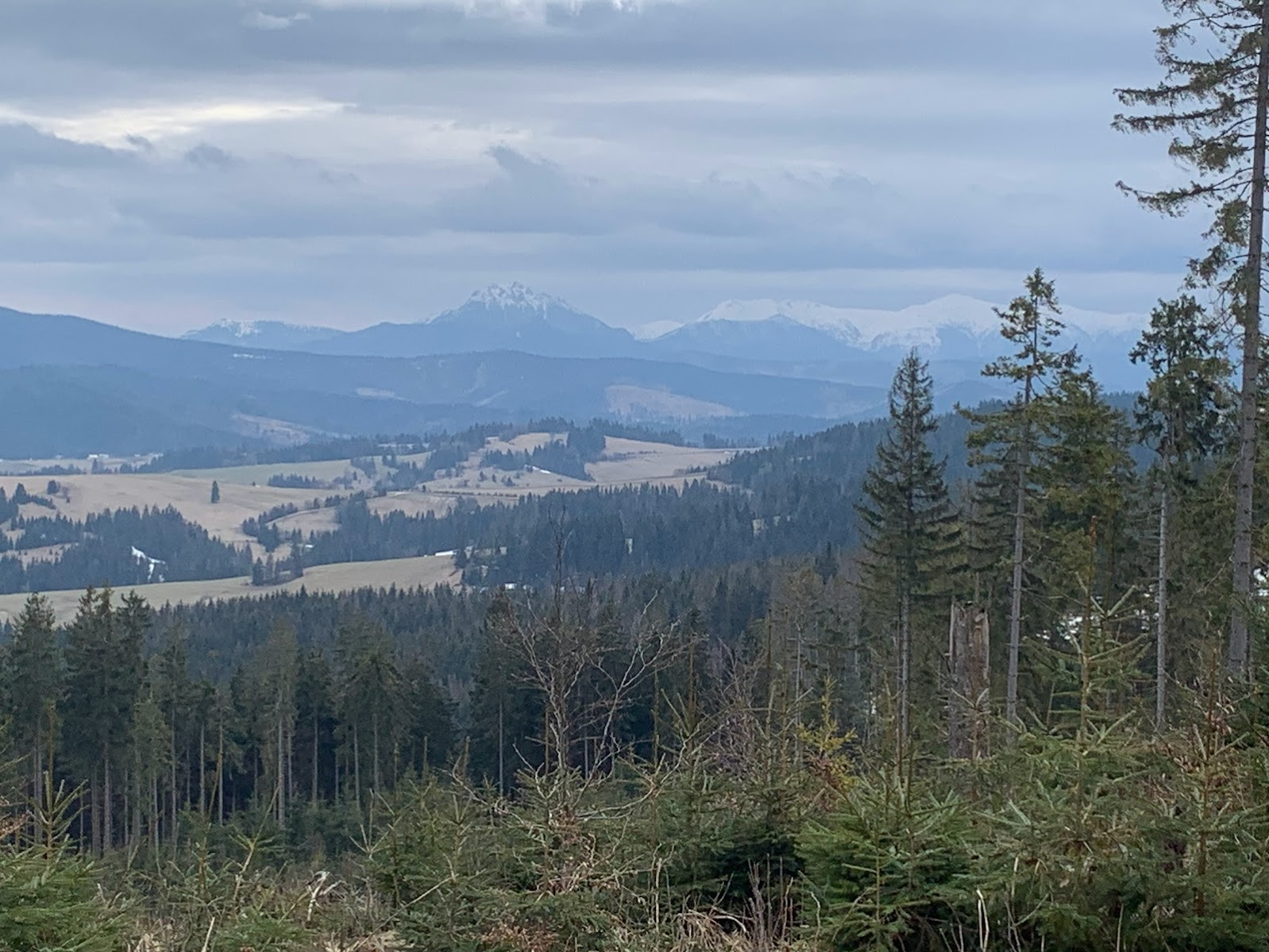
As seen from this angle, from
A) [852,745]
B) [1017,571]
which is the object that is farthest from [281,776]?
[852,745]

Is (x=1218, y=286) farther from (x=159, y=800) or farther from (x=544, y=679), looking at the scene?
(x=159, y=800)

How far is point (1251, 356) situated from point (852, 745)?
1205cm

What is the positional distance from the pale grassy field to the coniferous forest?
94.5m

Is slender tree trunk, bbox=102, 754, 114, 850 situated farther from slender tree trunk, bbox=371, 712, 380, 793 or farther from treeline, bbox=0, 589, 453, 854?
slender tree trunk, bbox=371, 712, 380, 793

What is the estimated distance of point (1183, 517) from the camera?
29.0 meters

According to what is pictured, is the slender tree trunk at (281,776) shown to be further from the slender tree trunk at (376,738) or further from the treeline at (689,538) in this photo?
the treeline at (689,538)

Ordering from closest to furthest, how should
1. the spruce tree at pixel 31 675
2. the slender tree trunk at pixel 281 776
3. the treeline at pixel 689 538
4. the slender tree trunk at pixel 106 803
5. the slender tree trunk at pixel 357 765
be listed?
the slender tree trunk at pixel 106 803, the spruce tree at pixel 31 675, the slender tree trunk at pixel 281 776, the slender tree trunk at pixel 357 765, the treeline at pixel 689 538

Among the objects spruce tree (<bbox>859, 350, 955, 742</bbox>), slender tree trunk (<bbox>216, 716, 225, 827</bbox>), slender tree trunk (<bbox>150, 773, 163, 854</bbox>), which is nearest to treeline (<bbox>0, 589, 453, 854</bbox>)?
slender tree trunk (<bbox>150, 773, 163, 854</bbox>)

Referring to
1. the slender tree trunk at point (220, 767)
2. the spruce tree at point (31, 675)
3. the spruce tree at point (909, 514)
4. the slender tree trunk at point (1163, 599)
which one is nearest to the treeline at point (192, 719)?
the spruce tree at point (31, 675)

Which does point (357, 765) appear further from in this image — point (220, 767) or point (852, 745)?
point (220, 767)

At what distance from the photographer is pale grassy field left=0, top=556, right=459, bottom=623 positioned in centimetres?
14762

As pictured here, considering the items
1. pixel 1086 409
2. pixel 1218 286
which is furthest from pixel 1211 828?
pixel 1086 409

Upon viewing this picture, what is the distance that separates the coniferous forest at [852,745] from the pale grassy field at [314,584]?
9449 cm

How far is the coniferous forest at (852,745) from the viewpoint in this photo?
559 cm
